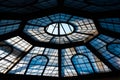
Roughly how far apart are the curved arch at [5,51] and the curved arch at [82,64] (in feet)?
21.5

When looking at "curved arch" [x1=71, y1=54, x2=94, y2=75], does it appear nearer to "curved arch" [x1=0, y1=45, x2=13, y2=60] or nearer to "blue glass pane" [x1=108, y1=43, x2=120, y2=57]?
"blue glass pane" [x1=108, y1=43, x2=120, y2=57]

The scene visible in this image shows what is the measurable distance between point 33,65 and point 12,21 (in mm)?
6629

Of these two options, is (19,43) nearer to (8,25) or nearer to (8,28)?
(8,28)

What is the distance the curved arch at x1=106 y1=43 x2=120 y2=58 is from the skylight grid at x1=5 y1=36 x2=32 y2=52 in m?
7.97

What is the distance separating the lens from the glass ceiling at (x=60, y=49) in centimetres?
2272

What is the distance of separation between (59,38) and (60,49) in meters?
1.67

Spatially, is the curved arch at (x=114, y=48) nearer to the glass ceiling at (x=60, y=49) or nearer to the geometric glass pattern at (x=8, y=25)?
the glass ceiling at (x=60, y=49)

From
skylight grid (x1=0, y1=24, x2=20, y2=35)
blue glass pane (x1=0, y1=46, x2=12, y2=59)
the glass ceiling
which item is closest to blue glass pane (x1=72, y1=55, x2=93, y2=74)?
the glass ceiling

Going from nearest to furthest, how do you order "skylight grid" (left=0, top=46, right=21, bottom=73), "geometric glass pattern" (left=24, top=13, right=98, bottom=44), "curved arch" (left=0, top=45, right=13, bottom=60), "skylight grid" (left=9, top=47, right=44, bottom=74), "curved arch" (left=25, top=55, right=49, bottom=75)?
1. "geometric glass pattern" (left=24, top=13, right=98, bottom=44)
2. "curved arch" (left=0, top=45, right=13, bottom=60)
3. "skylight grid" (left=0, top=46, right=21, bottom=73)
4. "skylight grid" (left=9, top=47, right=44, bottom=74)
5. "curved arch" (left=25, top=55, right=49, bottom=75)

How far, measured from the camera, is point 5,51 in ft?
81.9

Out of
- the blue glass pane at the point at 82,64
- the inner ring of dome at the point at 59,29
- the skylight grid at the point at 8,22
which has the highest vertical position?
the skylight grid at the point at 8,22

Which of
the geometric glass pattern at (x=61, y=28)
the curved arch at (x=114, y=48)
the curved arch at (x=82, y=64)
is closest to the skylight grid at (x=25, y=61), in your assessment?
the geometric glass pattern at (x=61, y=28)

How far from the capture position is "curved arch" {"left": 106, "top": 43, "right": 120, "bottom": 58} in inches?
961

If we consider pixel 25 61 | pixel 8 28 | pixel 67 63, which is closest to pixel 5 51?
pixel 25 61
